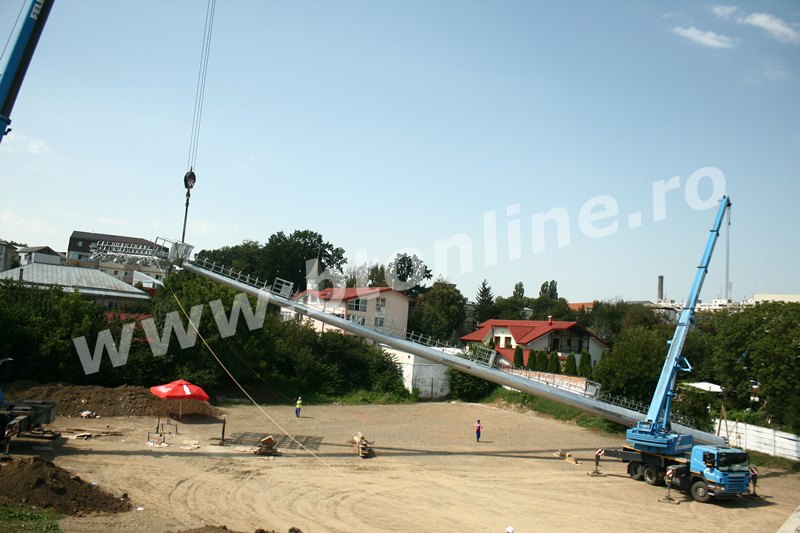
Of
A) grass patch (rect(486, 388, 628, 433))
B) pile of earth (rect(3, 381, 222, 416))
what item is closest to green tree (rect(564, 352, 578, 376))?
grass patch (rect(486, 388, 628, 433))

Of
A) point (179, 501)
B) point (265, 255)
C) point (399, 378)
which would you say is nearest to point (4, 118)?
point (179, 501)

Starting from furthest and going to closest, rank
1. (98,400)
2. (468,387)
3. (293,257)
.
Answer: (293,257) → (468,387) → (98,400)

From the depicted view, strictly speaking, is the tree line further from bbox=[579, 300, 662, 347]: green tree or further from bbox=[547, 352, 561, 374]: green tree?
bbox=[579, 300, 662, 347]: green tree

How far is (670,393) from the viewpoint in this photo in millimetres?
22453

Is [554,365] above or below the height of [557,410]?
above

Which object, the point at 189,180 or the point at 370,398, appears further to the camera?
the point at 370,398

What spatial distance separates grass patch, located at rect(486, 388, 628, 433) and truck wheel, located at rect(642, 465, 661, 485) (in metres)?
10.9

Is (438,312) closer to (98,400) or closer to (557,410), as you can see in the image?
(557,410)

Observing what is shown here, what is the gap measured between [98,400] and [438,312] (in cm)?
4783

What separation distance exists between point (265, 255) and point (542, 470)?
6658 centimetres

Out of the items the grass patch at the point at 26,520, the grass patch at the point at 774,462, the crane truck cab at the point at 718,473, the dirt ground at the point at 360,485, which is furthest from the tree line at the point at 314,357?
the grass patch at the point at 26,520

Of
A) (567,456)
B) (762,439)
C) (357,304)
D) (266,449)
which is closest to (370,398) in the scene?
(357,304)

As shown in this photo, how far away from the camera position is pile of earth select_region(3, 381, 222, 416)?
1024 inches

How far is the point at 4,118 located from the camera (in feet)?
52.9
